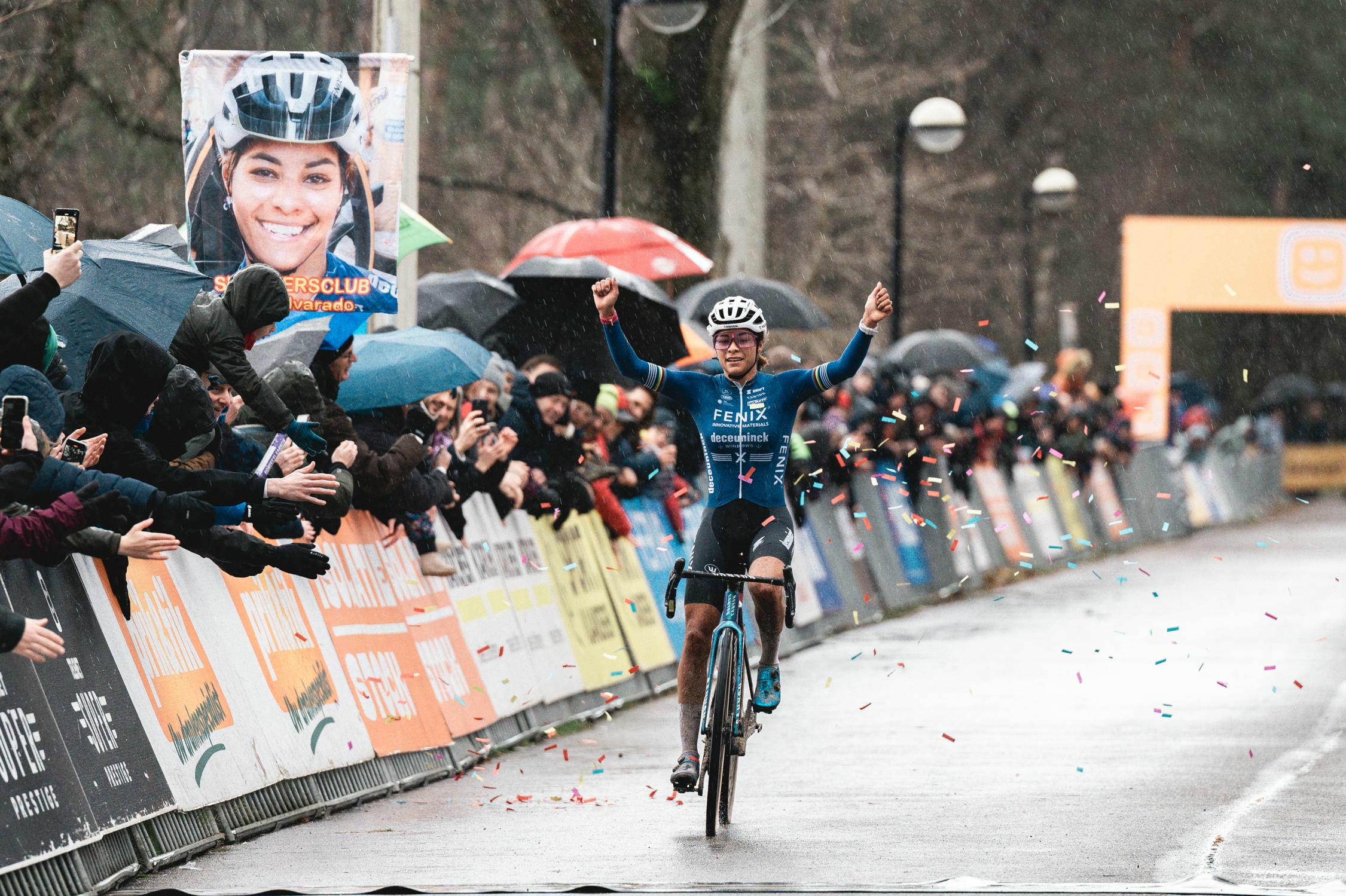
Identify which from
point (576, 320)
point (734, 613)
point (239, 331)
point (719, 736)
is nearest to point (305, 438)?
point (239, 331)

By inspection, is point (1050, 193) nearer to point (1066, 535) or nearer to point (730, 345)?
point (1066, 535)

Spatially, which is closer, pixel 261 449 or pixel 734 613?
pixel 261 449

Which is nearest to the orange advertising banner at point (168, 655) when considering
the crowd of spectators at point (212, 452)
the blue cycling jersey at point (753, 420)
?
the crowd of spectators at point (212, 452)

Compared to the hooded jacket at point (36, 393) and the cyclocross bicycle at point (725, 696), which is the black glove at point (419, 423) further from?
the hooded jacket at point (36, 393)

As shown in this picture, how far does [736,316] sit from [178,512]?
305 centimetres

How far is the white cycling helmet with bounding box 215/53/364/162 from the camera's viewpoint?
38.3 ft

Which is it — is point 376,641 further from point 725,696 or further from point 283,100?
point 283,100

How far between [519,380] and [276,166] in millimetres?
3061

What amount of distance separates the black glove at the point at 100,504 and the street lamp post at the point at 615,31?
12038 mm

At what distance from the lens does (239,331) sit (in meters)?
9.74

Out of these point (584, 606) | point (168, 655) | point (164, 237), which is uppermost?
point (164, 237)

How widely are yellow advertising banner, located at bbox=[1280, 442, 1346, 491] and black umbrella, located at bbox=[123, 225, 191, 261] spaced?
50.1 m

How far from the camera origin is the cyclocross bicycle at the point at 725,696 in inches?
391

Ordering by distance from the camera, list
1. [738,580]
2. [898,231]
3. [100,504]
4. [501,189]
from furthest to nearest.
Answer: [898,231] → [501,189] → [738,580] → [100,504]
